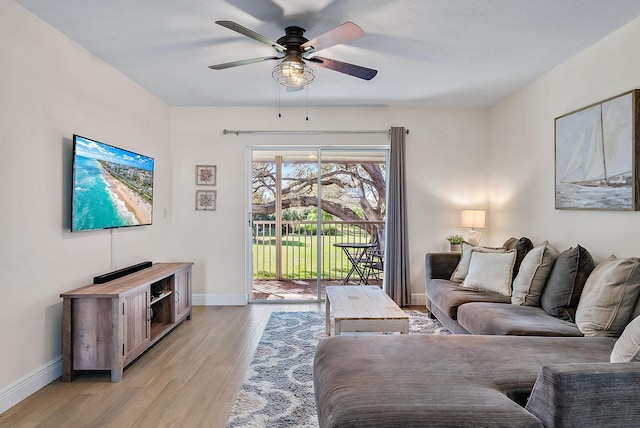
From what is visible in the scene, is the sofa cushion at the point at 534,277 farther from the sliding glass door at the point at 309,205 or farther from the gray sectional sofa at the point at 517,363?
the sliding glass door at the point at 309,205

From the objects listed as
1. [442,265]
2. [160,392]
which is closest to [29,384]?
[160,392]

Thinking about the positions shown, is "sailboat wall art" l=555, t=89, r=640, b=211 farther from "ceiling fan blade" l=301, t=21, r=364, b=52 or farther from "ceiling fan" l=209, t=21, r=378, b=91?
"ceiling fan blade" l=301, t=21, r=364, b=52

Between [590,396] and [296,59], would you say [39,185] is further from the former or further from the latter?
[590,396]

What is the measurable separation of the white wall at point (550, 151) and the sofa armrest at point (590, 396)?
1738 millimetres

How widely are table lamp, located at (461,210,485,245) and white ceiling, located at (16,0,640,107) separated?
56.3 inches

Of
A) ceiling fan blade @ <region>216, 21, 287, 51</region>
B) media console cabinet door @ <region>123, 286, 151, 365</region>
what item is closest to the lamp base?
ceiling fan blade @ <region>216, 21, 287, 51</region>

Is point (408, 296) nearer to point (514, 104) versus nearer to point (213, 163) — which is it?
point (514, 104)

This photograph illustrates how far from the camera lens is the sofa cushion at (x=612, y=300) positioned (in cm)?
219

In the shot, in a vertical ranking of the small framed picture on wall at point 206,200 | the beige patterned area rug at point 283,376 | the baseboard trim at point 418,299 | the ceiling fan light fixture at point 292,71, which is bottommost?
the beige patterned area rug at point 283,376

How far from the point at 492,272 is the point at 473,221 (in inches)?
49.3

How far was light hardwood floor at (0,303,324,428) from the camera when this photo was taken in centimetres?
218

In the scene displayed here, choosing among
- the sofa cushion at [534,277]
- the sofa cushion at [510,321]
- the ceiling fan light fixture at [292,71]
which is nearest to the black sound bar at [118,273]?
the ceiling fan light fixture at [292,71]

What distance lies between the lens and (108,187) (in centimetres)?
324

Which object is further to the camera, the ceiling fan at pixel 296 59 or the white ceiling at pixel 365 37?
the ceiling fan at pixel 296 59
